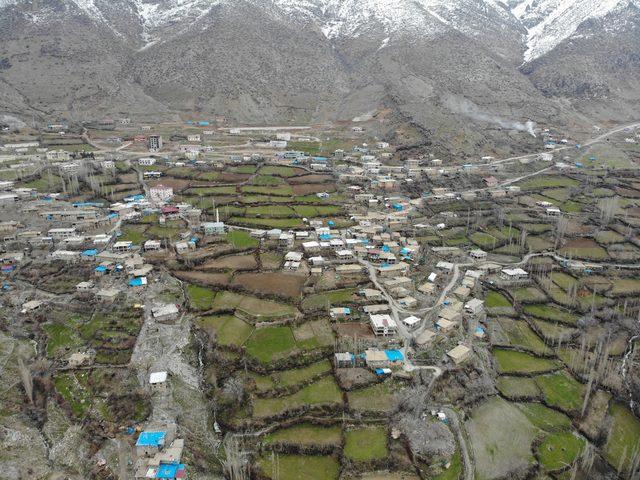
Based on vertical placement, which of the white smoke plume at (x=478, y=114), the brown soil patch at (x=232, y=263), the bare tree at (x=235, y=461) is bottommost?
the bare tree at (x=235, y=461)

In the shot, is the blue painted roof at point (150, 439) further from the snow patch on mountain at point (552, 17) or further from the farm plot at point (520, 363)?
the snow patch on mountain at point (552, 17)

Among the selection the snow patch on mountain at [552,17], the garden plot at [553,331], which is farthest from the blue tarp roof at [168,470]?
the snow patch on mountain at [552,17]

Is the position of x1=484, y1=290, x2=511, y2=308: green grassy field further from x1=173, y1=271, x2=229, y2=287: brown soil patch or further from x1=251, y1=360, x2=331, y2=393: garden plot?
x1=173, y1=271, x2=229, y2=287: brown soil patch

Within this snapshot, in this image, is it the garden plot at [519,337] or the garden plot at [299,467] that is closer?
the garden plot at [299,467]

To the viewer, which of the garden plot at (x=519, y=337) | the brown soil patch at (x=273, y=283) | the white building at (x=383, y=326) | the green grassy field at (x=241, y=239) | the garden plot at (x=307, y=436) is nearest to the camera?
the garden plot at (x=307, y=436)

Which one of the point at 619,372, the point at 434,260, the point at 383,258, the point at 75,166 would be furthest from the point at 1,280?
the point at 619,372

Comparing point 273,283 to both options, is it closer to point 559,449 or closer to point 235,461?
point 235,461

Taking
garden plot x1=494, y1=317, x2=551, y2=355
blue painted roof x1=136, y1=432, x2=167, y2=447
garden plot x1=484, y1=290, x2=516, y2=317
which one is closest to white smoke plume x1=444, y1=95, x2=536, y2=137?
garden plot x1=484, y1=290, x2=516, y2=317
